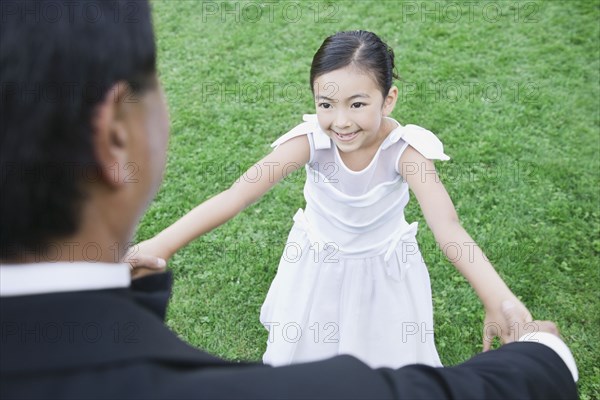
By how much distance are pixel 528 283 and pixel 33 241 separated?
3407mm

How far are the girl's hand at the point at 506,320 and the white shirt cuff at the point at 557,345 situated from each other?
0.22 meters

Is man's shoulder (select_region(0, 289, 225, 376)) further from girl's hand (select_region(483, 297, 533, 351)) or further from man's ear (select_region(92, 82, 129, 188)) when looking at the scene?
girl's hand (select_region(483, 297, 533, 351))

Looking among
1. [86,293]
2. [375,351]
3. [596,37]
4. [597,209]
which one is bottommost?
[375,351]

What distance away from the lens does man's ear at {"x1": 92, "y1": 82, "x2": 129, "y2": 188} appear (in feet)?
3.08

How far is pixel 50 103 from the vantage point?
89 centimetres

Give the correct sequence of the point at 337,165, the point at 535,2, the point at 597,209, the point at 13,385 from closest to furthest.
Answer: the point at 13,385 → the point at 337,165 → the point at 597,209 → the point at 535,2

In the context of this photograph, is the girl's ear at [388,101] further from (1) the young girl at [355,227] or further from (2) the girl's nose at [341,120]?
(2) the girl's nose at [341,120]

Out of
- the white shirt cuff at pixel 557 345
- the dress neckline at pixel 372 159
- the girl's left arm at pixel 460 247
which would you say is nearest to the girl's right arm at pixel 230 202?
the dress neckline at pixel 372 159

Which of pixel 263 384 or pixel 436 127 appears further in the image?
pixel 436 127

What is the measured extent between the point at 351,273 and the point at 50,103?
224cm

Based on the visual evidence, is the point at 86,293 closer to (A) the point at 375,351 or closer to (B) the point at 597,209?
(A) the point at 375,351

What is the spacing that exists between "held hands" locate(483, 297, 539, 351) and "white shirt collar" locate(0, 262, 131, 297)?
122 cm

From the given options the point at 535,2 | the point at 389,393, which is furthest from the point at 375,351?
the point at 535,2

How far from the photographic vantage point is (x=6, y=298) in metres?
0.92
